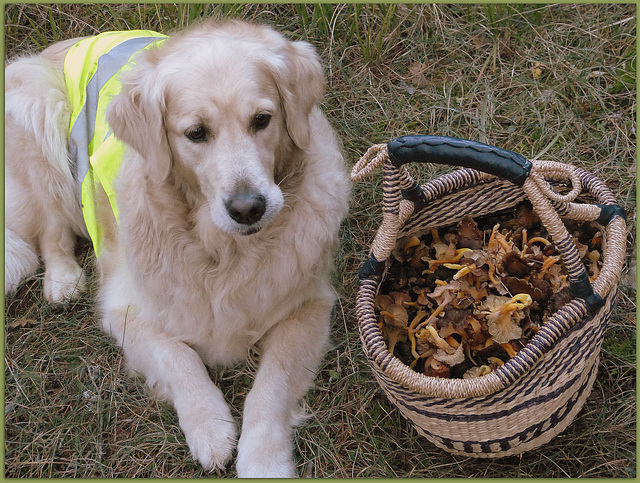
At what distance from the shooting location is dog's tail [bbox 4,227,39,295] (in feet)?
9.70

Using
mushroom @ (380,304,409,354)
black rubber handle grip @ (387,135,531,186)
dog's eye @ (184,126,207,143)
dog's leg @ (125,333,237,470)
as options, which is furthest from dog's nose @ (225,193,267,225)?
dog's leg @ (125,333,237,470)

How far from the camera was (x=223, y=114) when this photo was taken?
76.8 inches

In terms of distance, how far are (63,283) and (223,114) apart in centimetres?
148

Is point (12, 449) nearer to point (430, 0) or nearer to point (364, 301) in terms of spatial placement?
point (364, 301)

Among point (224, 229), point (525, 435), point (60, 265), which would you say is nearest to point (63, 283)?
point (60, 265)

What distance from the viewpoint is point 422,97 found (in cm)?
346

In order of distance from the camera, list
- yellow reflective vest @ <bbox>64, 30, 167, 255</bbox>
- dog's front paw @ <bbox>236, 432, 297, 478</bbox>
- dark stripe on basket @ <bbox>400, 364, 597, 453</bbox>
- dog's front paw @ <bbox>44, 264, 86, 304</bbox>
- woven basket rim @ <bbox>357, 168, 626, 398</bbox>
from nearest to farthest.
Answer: woven basket rim @ <bbox>357, 168, 626, 398</bbox>
dark stripe on basket @ <bbox>400, 364, 597, 453</bbox>
dog's front paw @ <bbox>236, 432, 297, 478</bbox>
yellow reflective vest @ <bbox>64, 30, 167, 255</bbox>
dog's front paw @ <bbox>44, 264, 86, 304</bbox>

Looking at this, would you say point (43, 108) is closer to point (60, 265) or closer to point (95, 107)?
point (95, 107)

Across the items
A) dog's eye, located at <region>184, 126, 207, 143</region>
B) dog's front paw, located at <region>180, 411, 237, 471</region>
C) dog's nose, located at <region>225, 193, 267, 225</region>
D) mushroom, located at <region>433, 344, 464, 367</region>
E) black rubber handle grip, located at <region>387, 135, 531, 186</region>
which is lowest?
dog's front paw, located at <region>180, 411, 237, 471</region>

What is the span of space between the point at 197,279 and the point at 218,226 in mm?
368

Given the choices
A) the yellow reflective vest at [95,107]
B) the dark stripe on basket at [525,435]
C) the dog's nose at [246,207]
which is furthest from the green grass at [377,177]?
the dog's nose at [246,207]

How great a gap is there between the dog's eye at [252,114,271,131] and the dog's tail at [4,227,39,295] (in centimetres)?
167

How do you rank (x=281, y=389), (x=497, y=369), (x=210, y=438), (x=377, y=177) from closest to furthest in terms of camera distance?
(x=497, y=369) → (x=210, y=438) → (x=281, y=389) → (x=377, y=177)

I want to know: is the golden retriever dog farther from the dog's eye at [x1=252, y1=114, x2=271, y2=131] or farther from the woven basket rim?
the woven basket rim
